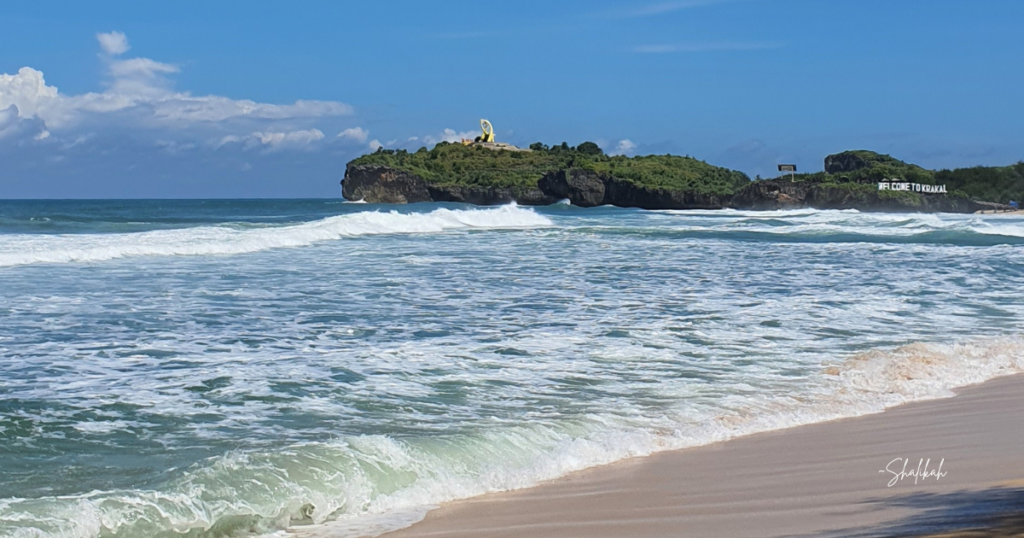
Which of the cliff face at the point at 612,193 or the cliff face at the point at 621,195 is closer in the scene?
the cliff face at the point at 621,195

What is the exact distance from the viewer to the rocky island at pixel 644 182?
301ft

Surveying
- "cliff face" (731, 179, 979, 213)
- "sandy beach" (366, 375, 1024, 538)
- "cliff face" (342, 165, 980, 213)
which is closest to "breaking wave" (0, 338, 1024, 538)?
"sandy beach" (366, 375, 1024, 538)

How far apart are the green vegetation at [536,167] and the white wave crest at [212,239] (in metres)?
67.5

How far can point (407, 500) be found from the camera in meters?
4.79

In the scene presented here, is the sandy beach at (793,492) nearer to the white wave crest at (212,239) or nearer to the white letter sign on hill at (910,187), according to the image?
the white wave crest at (212,239)

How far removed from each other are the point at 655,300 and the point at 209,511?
9125mm

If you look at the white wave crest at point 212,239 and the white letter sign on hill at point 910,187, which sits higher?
the white letter sign on hill at point 910,187

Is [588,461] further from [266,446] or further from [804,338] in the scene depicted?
[804,338]

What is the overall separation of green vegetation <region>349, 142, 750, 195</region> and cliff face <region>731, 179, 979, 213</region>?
734cm

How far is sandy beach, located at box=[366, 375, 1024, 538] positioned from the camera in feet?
12.9

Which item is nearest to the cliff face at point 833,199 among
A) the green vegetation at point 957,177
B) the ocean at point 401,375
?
the green vegetation at point 957,177

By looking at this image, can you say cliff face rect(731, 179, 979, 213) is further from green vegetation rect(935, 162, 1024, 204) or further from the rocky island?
green vegetation rect(935, 162, 1024, 204)

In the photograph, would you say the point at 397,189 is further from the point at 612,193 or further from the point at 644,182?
the point at 644,182

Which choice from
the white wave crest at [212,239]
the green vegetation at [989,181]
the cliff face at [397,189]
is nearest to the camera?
the white wave crest at [212,239]
